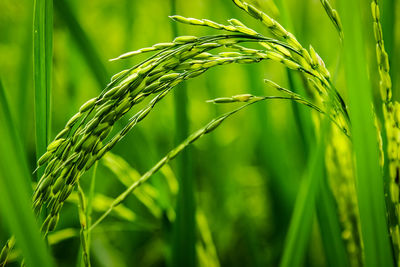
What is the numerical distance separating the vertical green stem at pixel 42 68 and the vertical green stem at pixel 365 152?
0.48 meters

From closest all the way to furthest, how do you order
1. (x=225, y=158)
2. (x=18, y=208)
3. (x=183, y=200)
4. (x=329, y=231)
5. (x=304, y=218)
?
1. (x=18, y=208)
2. (x=304, y=218)
3. (x=329, y=231)
4. (x=183, y=200)
5. (x=225, y=158)

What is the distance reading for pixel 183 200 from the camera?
1.00m

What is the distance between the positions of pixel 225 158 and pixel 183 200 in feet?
2.99

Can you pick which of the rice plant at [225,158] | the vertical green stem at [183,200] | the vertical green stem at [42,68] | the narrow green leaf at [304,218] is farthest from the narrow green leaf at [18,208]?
the vertical green stem at [183,200]

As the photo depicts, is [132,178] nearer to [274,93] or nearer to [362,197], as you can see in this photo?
[362,197]

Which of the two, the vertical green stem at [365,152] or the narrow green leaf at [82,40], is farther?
the narrow green leaf at [82,40]

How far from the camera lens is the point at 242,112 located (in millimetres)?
2314

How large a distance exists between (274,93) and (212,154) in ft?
1.98

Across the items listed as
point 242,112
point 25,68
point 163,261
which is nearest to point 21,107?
point 25,68

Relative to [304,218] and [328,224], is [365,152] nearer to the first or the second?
[304,218]

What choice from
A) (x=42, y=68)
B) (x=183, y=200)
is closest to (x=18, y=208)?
(x=42, y=68)

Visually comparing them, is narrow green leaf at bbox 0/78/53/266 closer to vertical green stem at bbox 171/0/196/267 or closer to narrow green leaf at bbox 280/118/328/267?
narrow green leaf at bbox 280/118/328/267

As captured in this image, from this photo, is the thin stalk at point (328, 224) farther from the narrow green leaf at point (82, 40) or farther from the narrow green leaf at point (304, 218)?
the narrow green leaf at point (82, 40)

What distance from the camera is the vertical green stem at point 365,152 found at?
0.55 m
